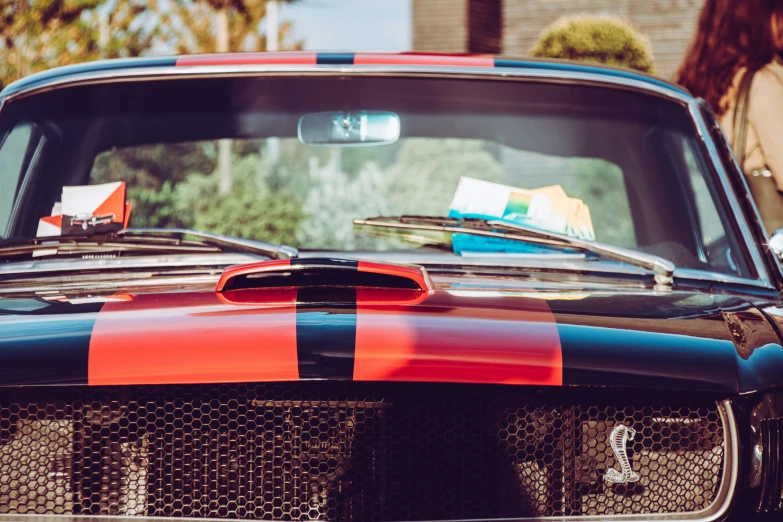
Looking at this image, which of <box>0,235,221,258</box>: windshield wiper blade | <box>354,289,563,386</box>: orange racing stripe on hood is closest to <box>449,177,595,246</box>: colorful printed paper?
<box>0,235,221,258</box>: windshield wiper blade

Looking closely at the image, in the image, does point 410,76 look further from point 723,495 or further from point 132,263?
point 723,495

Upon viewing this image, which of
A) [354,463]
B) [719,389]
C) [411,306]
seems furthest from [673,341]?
[354,463]

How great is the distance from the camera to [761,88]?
11.9ft

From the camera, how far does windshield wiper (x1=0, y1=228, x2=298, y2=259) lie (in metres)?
2.26

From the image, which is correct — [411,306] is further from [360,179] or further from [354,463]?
[360,179]

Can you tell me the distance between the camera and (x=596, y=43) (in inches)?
597

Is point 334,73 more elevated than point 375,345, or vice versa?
point 334,73

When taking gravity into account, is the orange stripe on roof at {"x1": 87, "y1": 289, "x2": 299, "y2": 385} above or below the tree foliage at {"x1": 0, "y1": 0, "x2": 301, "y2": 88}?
below

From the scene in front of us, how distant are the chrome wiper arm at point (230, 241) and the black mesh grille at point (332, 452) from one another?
0.72 m

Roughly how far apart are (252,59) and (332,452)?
4.32ft

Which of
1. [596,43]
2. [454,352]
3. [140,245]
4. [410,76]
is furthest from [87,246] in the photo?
[596,43]

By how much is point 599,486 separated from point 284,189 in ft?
15.4

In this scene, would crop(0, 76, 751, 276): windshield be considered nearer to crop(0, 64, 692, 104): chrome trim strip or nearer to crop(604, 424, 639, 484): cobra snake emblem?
crop(0, 64, 692, 104): chrome trim strip

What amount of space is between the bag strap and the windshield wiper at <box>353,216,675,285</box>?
1493mm
